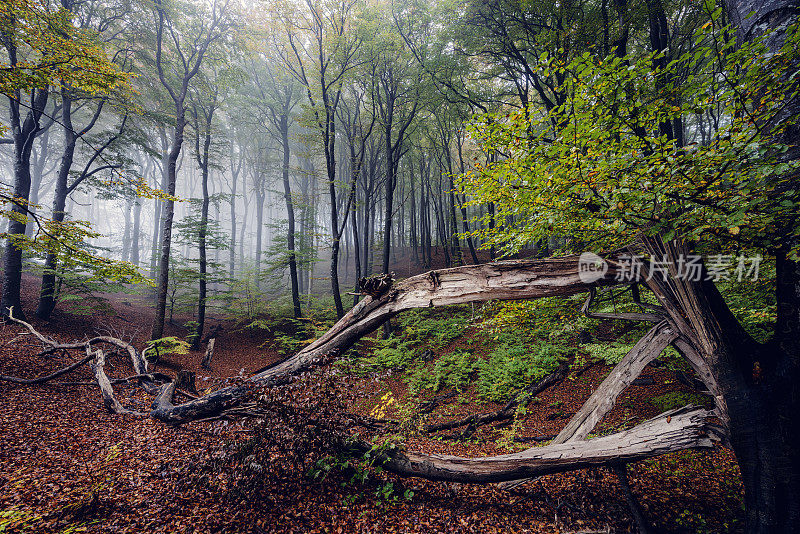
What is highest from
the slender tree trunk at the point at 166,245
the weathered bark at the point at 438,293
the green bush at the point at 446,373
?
the slender tree trunk at the point at 166,245

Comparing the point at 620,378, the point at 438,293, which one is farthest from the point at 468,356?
the point at 438,293

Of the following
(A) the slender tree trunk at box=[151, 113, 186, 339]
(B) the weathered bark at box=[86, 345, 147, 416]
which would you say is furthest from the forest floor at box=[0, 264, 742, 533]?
(A) the slender tree trunk at box=[151, 113, 186, 339]

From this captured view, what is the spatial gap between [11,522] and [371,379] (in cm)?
363

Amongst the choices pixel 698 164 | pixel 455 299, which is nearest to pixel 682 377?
pixel 698 164

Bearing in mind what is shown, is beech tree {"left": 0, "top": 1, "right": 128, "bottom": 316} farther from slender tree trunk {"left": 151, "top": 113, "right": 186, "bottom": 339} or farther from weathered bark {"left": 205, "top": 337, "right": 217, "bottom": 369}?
weathered bark {"left": 205, "top": 337, "right": 217, "bottom": 369}

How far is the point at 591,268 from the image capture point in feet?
8.99

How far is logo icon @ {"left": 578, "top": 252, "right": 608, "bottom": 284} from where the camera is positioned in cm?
270

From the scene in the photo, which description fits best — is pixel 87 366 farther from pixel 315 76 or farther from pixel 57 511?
pixel 315 76

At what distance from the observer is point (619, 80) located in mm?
2805

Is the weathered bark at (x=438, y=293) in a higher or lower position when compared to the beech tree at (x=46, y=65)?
lower

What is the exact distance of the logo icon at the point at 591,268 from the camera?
8.86ft

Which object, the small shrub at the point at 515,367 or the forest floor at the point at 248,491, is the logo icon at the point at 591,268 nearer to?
the forest floor at the point at 248,491

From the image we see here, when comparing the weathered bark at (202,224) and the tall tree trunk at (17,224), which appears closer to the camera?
the tall tree trunk at (17,224)

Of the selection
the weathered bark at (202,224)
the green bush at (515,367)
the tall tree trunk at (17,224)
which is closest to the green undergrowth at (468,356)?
the green bush at (515,367)
